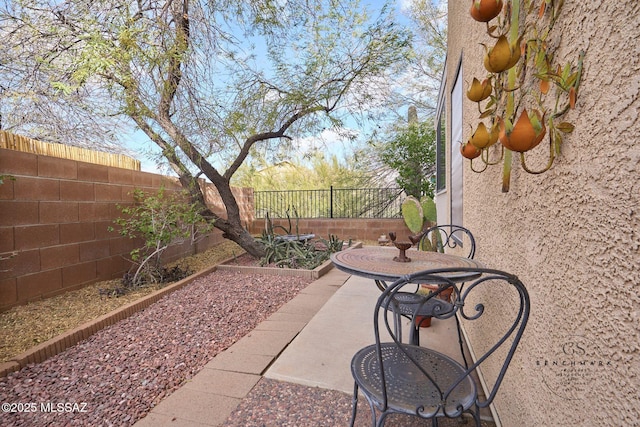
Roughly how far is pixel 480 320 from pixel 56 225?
3696 mm

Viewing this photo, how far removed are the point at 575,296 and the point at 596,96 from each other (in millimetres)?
472

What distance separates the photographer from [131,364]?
1.87 m

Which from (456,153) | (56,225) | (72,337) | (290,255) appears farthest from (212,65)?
(72,337)

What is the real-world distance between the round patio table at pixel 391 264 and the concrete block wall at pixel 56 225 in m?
2.79

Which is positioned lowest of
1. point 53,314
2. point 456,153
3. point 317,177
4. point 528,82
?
point 53,314

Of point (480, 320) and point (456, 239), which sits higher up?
point (456, 239)

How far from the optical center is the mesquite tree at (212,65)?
336 cm

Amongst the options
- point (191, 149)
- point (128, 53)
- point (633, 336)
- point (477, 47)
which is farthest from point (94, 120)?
point (633, 336)

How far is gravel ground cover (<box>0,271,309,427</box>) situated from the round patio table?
1.18 m

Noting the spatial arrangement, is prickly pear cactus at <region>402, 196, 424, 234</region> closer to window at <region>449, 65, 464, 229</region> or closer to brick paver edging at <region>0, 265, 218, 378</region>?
window at <region>449, 65, 464, 229</region>

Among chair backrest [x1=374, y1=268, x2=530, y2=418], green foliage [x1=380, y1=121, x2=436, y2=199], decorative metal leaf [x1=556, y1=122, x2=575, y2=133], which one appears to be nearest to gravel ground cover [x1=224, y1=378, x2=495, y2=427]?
chair backrest [x1=374, y1=268, x2=530, y2=418]

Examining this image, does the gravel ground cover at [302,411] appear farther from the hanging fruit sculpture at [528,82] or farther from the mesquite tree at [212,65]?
the mesquite tree at [212,65]

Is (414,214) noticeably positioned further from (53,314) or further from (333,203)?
(333,203)

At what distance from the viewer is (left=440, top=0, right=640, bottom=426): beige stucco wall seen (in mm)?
565
